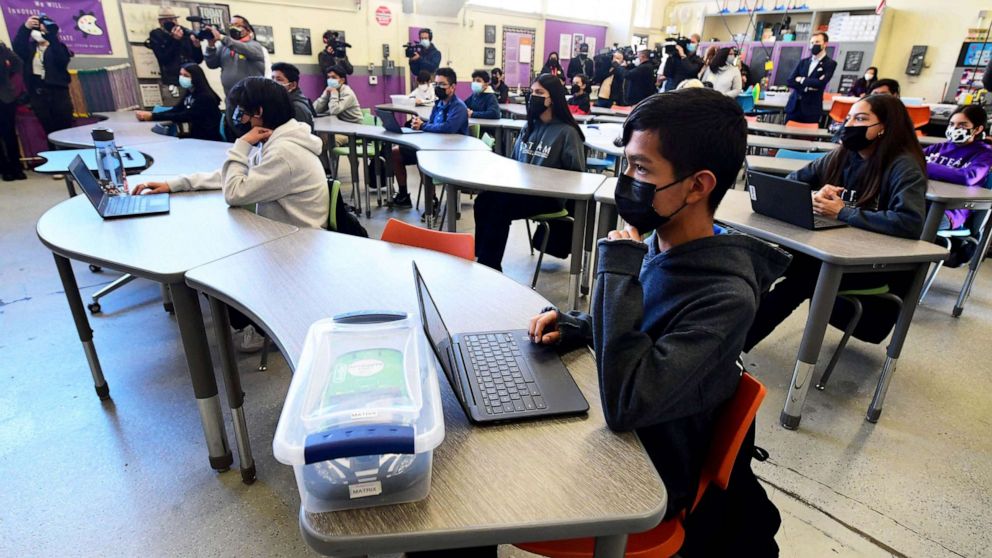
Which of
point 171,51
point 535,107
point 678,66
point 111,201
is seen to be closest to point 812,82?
point 678,66

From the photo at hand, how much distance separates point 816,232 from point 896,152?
555 mm

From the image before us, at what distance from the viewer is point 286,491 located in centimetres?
170

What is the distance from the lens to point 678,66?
655 centimetres

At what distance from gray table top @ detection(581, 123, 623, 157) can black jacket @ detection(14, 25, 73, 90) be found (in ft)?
17.6

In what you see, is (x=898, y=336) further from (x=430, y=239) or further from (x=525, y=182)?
(x=430, y=239)

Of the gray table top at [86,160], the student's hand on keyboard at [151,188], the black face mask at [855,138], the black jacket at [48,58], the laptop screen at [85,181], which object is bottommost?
the gray table top at [86,160]

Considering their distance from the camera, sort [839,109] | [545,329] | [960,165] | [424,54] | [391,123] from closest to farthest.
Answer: [545,329] → [960,165] → [391,123] → [839,109] → [424,54]

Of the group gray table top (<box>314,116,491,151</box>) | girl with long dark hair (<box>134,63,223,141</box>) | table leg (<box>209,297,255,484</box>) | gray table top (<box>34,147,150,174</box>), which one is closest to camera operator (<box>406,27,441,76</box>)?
gray table top (<box>314,116,491,151</box>)

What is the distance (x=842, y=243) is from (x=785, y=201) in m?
0.29

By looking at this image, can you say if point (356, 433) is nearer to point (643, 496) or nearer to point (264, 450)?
point (643, 496)

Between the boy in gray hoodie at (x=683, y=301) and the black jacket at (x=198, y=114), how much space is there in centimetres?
480

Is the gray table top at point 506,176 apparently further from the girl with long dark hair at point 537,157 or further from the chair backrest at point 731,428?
the chair backrest at point 731,428

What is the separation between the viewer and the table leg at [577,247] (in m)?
Result: 2.58

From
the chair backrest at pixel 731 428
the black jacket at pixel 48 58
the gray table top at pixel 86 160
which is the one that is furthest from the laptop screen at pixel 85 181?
the black jacket at pixel 48 58
